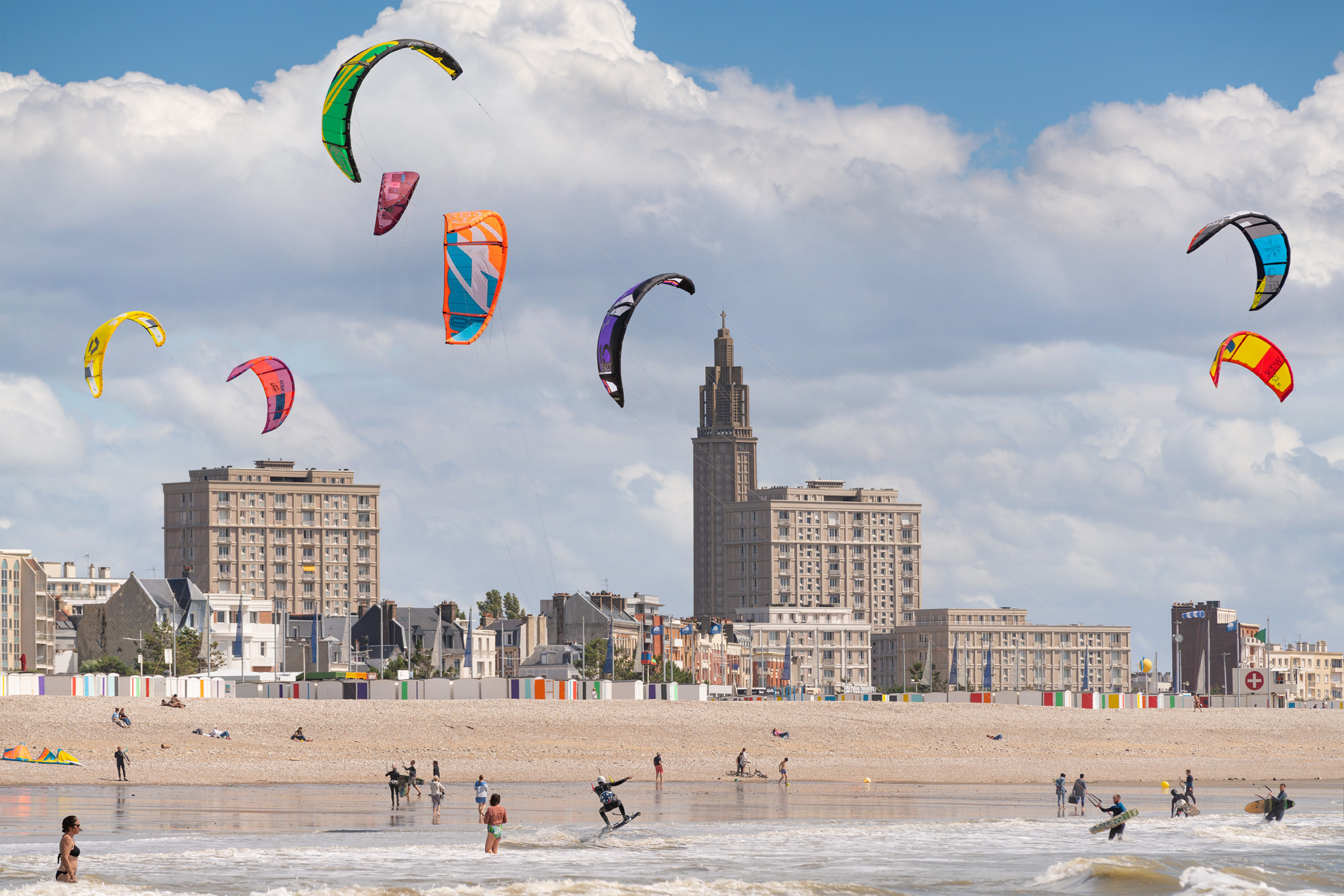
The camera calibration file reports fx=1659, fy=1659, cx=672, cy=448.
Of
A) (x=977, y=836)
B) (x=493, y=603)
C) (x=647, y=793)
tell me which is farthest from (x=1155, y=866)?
(x=493, y=603)

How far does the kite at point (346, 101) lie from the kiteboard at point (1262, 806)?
2603 cm

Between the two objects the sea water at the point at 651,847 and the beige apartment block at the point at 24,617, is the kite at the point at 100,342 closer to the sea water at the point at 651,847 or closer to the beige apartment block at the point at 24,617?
the sea water at the point at 651,847

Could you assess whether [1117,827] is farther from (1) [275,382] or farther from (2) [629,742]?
(1) [275,382]

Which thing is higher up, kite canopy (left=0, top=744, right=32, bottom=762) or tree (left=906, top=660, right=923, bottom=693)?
kite canopy (left=0, top=744, right=32, bottom=762)

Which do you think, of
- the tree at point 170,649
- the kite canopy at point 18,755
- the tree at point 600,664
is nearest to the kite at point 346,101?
the kite canopy at point 18,755

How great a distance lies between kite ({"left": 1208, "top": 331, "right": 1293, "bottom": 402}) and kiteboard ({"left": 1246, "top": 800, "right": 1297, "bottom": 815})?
1576cm

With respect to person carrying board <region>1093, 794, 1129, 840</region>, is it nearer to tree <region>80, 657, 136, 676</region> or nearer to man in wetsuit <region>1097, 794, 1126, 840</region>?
man in wetsuit <region>1097, 794, 1126, 840</region>

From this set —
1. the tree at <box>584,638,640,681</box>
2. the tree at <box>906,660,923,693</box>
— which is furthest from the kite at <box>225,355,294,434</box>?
the tree at <box>906,660,923,693</box>

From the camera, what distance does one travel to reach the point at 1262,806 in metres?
39.1

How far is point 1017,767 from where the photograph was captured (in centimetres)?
5578

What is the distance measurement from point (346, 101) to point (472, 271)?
5230 millimetres

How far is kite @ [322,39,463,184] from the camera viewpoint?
40.0 meters

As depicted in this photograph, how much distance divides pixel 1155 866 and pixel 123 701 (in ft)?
134

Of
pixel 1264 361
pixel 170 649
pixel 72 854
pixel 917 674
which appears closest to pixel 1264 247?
pixel 1264 361
